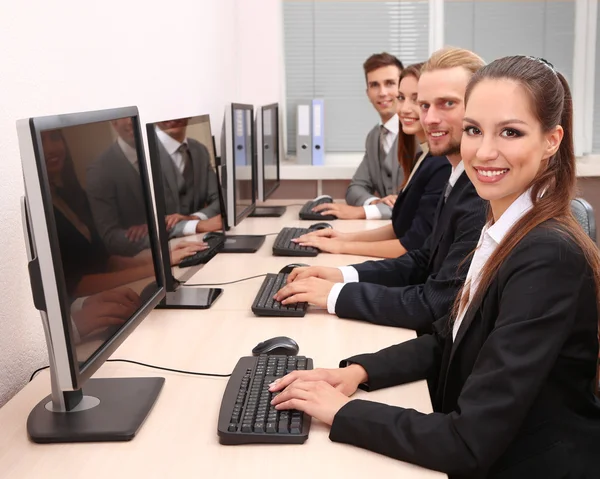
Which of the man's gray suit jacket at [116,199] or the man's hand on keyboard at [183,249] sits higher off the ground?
the man's gray suit jacket at [116,199]

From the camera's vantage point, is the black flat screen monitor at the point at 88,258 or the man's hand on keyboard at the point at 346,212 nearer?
the black flat screen monitor at the point at 88,258

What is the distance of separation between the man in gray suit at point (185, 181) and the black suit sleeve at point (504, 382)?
0.82m

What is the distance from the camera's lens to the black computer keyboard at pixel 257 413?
1134mm

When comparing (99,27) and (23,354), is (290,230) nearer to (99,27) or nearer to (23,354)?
(99,27)

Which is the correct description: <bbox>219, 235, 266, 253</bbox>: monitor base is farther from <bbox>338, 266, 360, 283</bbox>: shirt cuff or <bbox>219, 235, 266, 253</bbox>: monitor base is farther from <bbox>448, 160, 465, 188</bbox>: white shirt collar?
<bbox>448, 160, 465, 188</bbox>: white shirt collar

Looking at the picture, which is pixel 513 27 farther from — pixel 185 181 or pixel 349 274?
pixel 185 181

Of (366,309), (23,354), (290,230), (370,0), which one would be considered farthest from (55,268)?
→ (370,0)

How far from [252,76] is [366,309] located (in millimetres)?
2921

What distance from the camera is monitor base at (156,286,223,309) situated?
6.16ft

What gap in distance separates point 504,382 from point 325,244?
5.06ft

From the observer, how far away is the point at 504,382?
108 centimetres

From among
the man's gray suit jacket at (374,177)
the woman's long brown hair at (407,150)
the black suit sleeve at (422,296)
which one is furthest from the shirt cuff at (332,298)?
the man's gray suit jacket at (374,177)

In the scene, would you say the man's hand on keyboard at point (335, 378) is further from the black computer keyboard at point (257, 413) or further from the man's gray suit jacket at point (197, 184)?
the man's gray suit jacket at point (197, 184)

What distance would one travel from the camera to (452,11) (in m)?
4.55
